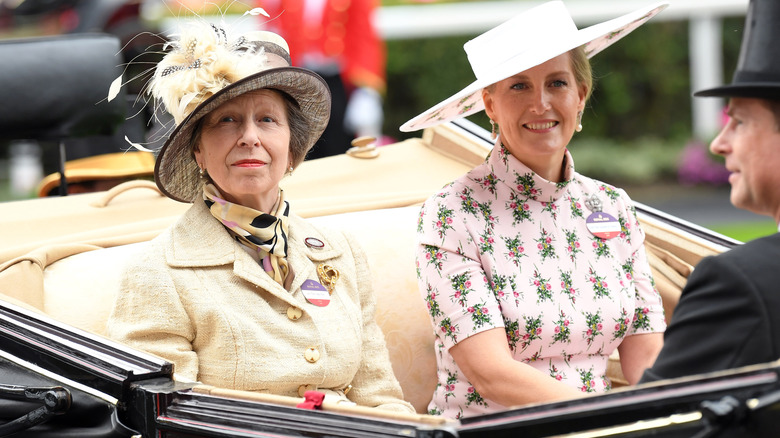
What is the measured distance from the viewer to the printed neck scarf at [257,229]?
2.31 metres

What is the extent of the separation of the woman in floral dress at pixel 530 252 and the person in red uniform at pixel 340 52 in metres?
4.20

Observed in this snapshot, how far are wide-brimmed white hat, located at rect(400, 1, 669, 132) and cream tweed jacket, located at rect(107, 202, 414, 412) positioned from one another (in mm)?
533

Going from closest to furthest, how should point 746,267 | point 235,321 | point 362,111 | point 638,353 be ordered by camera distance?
point 746,267 < point 235,321 < point 638,353 < point 362,111

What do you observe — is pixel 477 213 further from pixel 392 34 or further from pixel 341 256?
pixel 392 34

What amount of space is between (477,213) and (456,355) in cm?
34

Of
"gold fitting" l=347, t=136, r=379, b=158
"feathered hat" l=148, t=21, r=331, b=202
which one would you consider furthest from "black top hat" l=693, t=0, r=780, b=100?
"gold fitting" l=347, t=136, r=379, b=158

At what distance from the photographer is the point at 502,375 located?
2.26 metres

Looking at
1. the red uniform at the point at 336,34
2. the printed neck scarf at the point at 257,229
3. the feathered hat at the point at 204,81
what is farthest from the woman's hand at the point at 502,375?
the red uniform at the point at 336,34

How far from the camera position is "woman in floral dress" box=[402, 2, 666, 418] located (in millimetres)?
2355

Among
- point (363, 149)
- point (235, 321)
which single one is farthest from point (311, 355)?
point (363, 149)

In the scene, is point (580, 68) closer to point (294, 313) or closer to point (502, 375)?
point (502, 375)

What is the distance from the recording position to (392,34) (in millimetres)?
10445

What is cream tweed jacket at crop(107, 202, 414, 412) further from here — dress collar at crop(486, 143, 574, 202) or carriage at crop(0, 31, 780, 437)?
dress collar at crop(486, 143, 574, 202)

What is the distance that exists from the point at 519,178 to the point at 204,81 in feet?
2.54
